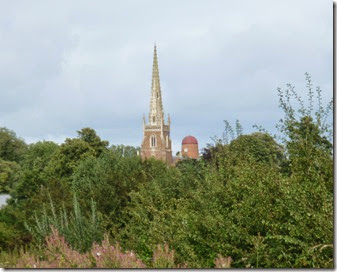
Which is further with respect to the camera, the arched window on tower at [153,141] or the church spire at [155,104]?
the arched window on tower at [153,141]

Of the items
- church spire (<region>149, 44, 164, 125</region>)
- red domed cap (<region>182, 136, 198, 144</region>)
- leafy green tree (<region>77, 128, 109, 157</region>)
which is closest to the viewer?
leafy green tree (<region>77, 128, 109, 157</region>)

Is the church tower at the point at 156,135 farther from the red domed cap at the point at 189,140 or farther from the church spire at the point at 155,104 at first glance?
the red domed cap at the point at 189,140

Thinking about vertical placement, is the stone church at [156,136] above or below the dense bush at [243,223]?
above

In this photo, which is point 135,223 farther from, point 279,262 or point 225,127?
point 279,262

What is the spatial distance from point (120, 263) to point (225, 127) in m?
5.80

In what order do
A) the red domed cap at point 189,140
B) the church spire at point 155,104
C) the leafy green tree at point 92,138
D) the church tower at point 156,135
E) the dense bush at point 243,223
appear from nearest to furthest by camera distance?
1. the dense bush at point 243,223
2. the leafy green tree at point 92,138
3. the church spire at point 155,104
4. the church tower at point 156,135
5. the red domed cap at point 189,140

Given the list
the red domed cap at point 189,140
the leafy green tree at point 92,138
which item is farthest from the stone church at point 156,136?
the leafy green tree at point 92,138

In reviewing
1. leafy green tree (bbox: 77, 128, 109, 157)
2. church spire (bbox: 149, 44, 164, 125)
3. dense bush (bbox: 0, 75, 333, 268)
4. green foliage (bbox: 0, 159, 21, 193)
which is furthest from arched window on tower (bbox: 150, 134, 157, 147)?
dense bush (bbox: 0, 75, 333, 268)

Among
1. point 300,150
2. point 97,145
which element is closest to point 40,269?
point 300,150

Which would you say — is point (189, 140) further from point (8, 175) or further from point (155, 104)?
point (8, 175)

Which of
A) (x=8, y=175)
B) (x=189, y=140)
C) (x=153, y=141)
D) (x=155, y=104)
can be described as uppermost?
(x=155, y=104)

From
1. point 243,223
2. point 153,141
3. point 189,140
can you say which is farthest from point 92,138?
point 189,140

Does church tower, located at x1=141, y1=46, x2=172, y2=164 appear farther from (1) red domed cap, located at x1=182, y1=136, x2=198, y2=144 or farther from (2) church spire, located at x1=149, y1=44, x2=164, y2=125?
(1) red domed cap, located at x1=182, y1=136, x2=198, y2=144

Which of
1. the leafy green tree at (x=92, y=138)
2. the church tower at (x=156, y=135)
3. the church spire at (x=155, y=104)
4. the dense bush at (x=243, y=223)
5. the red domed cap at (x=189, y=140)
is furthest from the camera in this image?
the red domed cap at (x=189, y=140)
